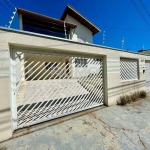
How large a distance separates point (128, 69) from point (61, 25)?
33.5 ft

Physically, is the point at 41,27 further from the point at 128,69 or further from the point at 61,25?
the point at 128,69

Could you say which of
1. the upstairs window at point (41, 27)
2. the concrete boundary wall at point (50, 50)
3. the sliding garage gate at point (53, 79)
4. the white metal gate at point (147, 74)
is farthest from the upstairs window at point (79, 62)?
the upstairs window at point (41, 27)

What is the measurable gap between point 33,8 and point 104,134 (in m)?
13.4

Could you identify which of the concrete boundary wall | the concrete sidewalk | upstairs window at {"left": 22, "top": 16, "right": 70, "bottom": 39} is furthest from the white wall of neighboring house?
the concrete sidewalk

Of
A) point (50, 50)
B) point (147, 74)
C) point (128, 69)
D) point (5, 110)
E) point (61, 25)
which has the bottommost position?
point (5, 110)

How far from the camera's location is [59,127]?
262cm

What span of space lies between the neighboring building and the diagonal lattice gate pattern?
7920mm

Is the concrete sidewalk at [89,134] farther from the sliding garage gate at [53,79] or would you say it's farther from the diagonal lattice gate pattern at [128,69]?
the diagonal lattice gate pattern at [128,69]

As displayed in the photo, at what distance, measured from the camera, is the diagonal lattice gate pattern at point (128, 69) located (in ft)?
15.5

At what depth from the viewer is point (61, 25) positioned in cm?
1157

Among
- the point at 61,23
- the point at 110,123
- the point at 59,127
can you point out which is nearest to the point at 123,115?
the point at 110,123

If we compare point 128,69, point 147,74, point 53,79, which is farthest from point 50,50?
point 147,74

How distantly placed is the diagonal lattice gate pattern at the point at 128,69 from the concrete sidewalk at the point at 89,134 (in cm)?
219

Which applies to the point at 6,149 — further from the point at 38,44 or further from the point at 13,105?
the point at 38,44
